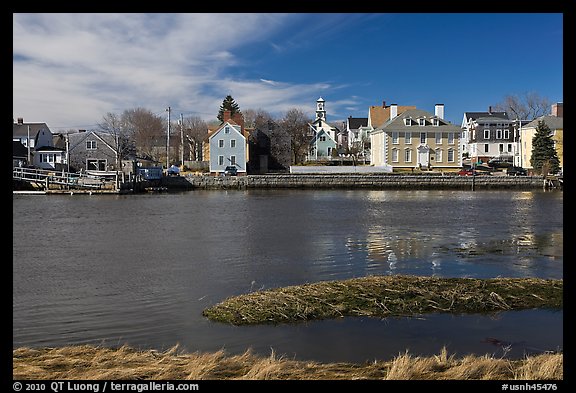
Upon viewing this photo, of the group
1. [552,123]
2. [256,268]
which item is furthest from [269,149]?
[256,268]

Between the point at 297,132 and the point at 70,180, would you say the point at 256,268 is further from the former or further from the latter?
the point at 297,132

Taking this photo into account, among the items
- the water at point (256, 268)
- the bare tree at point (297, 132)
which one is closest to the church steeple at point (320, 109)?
the bare tree at point (297, 132)

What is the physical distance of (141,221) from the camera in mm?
30906

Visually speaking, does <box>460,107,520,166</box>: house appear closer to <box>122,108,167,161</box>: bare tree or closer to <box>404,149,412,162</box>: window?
<box>404,149,412,162</box>: window

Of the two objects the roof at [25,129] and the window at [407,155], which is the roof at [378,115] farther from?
the roof at [25,129]

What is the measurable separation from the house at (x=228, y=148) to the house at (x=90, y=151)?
1539cm

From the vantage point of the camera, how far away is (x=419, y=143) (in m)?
73.1

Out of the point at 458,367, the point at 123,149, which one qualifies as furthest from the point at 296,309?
the point at 123,149

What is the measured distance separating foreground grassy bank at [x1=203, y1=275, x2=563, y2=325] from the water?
1.37ft

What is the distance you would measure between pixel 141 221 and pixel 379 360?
25266mm

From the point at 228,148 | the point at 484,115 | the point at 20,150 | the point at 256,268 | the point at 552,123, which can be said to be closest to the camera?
the point at 256,268

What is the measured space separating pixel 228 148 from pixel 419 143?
88.7 ft

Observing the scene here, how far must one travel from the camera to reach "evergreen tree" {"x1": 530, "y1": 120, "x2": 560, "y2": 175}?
215 feet
